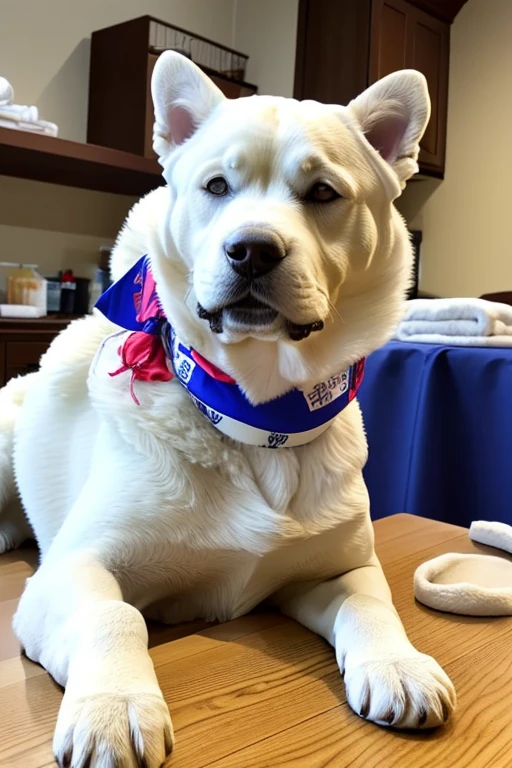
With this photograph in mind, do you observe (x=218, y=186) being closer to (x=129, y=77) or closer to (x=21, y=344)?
(x=21, y=344)

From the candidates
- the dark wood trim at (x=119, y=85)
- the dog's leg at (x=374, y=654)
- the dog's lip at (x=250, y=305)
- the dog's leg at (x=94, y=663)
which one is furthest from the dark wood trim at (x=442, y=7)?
the dog's leg at (x=94, y=663)

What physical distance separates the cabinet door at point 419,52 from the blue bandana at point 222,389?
10.7ft

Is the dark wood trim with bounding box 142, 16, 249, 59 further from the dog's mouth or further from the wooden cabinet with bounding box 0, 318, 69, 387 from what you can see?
the dog's mouth

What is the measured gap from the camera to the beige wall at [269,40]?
167 inches

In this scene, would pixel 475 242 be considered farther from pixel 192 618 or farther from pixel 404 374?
pixel 192 618

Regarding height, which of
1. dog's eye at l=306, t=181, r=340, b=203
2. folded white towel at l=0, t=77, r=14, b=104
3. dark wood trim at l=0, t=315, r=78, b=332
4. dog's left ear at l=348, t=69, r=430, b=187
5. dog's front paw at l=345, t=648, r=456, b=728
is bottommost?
dog's front paw at l=345, t=648, r=456, b=728

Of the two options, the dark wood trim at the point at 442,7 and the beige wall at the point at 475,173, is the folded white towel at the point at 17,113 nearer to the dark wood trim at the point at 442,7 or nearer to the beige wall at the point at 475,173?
the dark wood trim at the point at 442,7

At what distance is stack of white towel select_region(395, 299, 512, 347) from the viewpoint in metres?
1.95

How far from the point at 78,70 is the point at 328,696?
3558 mm

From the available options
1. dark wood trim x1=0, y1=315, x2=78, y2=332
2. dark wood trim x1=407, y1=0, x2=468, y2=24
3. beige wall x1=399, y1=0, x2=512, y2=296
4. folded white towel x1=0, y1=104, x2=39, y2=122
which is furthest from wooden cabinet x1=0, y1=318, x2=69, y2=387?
dark wood trim x1=407, y1=0, x2=468, y2=24

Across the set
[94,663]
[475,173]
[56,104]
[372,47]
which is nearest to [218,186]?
[94,663]

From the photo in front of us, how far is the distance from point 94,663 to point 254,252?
455 millimetres

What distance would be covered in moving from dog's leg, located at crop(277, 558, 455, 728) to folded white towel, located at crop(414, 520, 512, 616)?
0.34ft

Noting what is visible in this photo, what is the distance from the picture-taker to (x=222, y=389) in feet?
3.05
